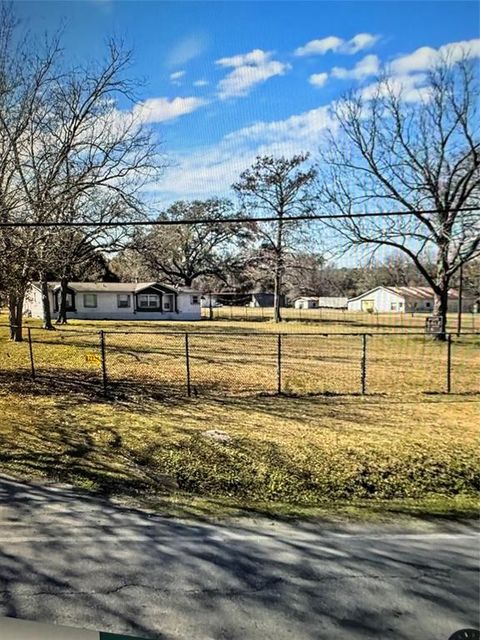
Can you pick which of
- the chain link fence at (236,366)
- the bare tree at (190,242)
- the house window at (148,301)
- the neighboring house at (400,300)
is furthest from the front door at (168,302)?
the chain link fence at (236,366)

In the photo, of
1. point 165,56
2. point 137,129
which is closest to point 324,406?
point 165,56

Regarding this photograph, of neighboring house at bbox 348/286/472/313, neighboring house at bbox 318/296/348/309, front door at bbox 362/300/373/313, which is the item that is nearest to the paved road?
neighboring house at bbox 348/286/472/313

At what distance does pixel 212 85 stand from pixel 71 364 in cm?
700

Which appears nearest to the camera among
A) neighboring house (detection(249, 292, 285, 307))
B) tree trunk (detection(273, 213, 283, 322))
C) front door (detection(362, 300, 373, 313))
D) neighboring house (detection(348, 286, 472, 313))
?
neighboring house (detection(348, 286, 472, 313))

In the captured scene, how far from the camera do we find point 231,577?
94.0 inches

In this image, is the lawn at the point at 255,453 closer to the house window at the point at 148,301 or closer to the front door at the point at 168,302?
the house window at the point at 148,301

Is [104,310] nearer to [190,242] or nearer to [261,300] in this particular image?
[190,242]

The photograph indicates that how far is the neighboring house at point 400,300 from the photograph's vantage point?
19.9m

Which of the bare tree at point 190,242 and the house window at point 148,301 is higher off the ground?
the bare tree at point 190,242

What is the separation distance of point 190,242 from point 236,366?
18.4m

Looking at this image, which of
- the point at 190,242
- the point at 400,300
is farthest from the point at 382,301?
the point at 190,242

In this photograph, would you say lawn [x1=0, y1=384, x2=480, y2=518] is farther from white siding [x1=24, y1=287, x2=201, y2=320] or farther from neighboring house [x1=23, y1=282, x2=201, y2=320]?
neighboring house [x1=23, y1=282, x2=201, y2=320]

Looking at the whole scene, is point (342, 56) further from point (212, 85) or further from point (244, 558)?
point (244, 558)

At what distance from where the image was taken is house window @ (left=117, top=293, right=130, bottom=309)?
2902cm
